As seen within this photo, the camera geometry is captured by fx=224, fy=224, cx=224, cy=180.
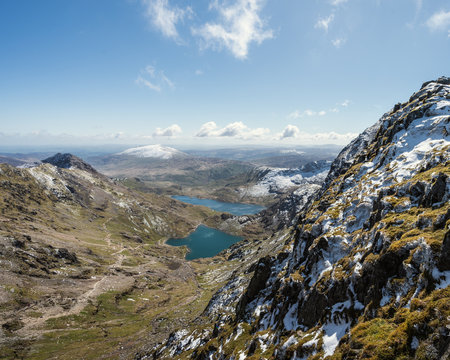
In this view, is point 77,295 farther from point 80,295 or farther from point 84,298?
point 84,298

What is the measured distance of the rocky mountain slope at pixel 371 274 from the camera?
18734 millimetres

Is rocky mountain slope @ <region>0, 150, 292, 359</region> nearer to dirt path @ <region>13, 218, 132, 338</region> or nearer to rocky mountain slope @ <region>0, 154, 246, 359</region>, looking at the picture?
dirt path @ <region>13, 218, 132, 338</region>

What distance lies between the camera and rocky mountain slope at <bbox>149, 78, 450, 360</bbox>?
18.7m

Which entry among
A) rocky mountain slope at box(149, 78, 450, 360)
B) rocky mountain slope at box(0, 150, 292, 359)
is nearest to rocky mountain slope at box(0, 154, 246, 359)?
rocky mountain slope at box(0, 150, 292, 359)

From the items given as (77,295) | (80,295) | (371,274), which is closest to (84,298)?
(80,295)

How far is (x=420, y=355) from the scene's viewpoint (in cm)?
1532

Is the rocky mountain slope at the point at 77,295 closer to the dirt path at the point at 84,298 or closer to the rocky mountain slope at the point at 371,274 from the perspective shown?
the dirt path at the point at 84,298

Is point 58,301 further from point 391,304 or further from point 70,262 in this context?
point 391,304

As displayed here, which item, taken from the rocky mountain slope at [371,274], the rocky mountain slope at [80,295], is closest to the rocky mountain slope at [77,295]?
the rocky mountain slope at [80,295]

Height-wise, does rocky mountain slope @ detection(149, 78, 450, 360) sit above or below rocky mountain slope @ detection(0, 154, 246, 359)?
above

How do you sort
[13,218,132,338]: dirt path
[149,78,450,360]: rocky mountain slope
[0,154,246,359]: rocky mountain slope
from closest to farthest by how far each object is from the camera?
[149,78,450,360]: rocky mountain slope, [0,154,246,359]: rocky mountain slope, [13,218,132,338]: dirt path

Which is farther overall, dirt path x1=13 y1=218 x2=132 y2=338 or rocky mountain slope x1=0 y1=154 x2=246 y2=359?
dirt path x1=13 y1=218 x2=132 y2=338

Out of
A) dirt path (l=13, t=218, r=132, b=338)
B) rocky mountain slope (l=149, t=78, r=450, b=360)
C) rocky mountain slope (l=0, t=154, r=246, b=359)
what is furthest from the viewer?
dirt path (l=13, t=218, r=132, b=338)

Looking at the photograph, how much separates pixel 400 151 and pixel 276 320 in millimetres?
47146
